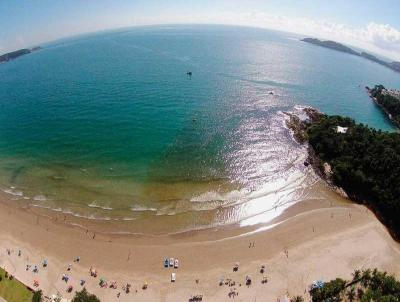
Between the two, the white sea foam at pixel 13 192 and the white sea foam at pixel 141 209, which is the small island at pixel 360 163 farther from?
the white sea foam at pixel 13 192

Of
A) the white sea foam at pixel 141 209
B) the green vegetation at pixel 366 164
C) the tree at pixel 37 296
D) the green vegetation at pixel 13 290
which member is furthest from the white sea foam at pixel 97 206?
the green vegetation at pixel 366 164

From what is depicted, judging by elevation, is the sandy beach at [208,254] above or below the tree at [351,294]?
below

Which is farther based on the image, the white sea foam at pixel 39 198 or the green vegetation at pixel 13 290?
the white sea foam at pixel 39 198

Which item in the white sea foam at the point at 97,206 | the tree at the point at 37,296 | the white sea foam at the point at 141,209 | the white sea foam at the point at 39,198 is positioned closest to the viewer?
the tree at the point at 37,296

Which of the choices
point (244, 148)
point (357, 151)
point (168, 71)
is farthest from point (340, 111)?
point (168, 71)

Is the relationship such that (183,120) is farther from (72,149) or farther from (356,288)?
(356,288)

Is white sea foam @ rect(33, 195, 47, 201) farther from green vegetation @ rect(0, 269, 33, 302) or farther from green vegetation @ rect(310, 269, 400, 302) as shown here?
green vegetation @ rect(310, 269, 400, 302)

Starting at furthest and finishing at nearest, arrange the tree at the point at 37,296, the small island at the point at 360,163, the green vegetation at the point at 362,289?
the small island at the point at 360,163 < the green vegetation at the point at 362,289 < the tree at the point at 37,296
